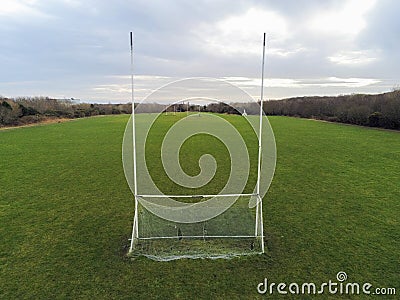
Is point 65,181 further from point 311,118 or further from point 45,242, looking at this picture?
point 311,118

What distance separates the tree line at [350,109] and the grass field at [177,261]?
54.0 ft

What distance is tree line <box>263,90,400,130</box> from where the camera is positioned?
22500mm

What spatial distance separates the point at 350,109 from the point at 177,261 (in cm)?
2763

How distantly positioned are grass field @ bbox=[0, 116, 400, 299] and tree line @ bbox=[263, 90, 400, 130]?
16463 mm

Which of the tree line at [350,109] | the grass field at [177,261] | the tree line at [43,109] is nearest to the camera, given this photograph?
the grass field at [177,261]

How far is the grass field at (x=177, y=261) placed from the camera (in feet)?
11.1

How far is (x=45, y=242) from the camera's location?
436cm

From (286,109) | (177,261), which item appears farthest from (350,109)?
(177,261)

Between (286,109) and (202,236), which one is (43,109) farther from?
(202,236)

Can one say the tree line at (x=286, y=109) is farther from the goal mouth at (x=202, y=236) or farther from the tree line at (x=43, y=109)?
the goal mouth at (x=202, y=236)

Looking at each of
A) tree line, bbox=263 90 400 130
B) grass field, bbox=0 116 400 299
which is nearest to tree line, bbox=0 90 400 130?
tree line, bbox=263 90 400 130

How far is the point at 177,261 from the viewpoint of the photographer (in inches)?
149

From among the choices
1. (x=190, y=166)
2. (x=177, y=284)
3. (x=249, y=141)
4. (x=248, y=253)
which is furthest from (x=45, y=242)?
(x=249, y=141)

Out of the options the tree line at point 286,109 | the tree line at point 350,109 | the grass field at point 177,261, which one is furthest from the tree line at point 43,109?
Result: the tree line at point 350,109
